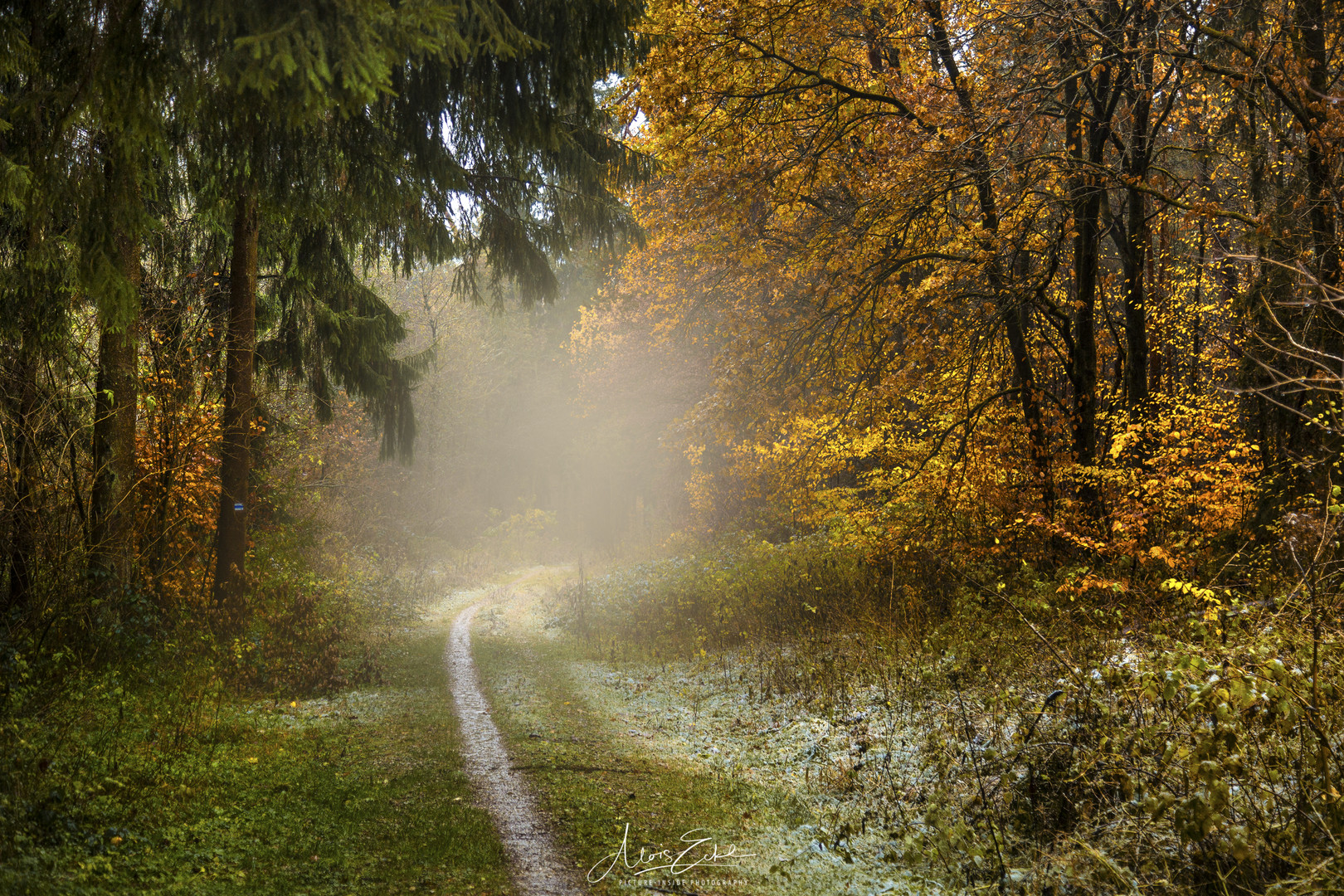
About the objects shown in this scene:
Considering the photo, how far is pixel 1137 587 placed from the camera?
28.1ft

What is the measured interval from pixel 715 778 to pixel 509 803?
1810 mm

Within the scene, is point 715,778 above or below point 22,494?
below

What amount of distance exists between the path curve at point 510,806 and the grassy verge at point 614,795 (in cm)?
14

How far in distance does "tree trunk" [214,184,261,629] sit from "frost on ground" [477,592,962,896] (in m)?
4.12

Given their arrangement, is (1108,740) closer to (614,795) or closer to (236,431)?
(614,795)

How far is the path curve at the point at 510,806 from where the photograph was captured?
4.79 m

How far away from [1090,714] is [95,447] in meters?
9.84

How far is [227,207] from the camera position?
338 inches

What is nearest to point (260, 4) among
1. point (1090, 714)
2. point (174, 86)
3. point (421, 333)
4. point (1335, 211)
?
point (174, 86)

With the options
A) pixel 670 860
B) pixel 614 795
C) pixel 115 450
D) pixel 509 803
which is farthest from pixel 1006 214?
pixel 115 450

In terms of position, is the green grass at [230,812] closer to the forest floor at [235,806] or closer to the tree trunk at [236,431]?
the forest floor at [235,806]

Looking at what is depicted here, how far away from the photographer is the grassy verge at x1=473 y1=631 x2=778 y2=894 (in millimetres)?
5238

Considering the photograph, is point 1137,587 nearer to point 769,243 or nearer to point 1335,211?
point 1335,211

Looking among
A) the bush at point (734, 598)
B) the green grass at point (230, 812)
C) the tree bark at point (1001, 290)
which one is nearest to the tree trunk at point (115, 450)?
the green grass at point (230, 812)
